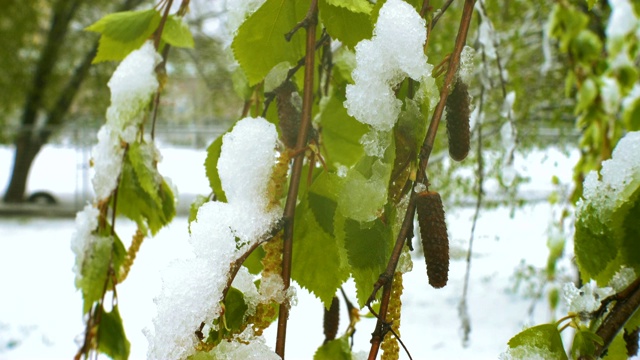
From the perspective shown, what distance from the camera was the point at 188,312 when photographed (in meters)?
0.30

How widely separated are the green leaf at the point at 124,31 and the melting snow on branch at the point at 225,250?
21cm

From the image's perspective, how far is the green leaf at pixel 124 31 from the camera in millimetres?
528

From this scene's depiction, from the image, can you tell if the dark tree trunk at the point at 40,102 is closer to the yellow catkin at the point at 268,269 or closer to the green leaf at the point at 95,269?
the green leaf at the point at 95,269

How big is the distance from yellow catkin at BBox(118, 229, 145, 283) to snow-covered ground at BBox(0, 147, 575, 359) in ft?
3.24

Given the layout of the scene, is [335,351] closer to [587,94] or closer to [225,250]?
[225,250]

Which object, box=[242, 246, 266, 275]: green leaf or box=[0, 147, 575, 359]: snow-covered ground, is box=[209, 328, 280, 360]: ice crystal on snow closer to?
box=[242, 246, 266, 275]: green leaf

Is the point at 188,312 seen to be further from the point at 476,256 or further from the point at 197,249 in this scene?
the point at 476,256

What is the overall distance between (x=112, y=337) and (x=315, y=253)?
25 centimetres

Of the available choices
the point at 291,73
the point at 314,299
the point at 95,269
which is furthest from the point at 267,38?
the point at 314,299

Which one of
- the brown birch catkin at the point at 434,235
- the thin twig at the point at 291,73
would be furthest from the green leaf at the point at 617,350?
the thin twig at the point at 291,73

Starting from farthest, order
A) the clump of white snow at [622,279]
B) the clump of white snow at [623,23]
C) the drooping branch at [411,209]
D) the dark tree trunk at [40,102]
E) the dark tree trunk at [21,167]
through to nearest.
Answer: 1. the dark tree trunk at [21,167]
2. the dark tree trunk at [40,102]
3. the clump of white snow at [623,23]
4. the clump of white snow at [622,279]
5. the drooping branch at [411,209]

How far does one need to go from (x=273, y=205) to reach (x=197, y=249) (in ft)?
0.15

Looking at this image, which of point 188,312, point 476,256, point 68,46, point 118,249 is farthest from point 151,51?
point 68,46

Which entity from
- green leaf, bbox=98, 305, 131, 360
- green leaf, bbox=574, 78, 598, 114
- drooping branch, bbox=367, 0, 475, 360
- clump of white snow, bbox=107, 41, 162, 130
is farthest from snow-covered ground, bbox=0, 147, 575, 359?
drooping branch, bbox=367, 0, 475, 360
